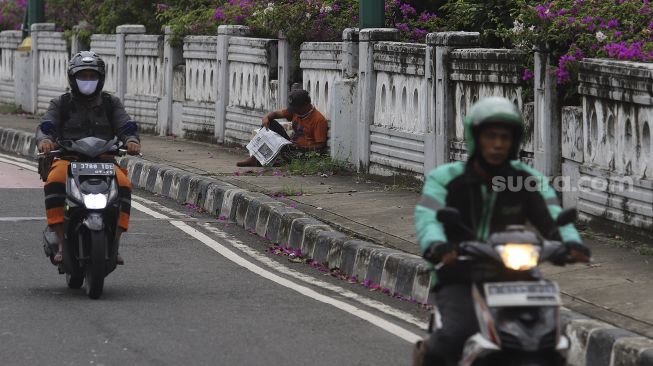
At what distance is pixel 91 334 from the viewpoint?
862 centimetres

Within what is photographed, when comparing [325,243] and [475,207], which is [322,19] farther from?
[475,207]

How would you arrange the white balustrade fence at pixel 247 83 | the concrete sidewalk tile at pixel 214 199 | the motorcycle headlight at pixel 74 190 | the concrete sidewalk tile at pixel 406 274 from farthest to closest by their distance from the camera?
the white balustrade fence at pixel 247 83 < the concrete sidewalk tile at pixel 214 199 < the concrete sidewalk tile at pixel 406 274 < the motorcycle headlight at pixel 74 190

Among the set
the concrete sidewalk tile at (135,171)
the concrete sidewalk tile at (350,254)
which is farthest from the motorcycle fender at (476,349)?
the concrete sidewalk tile at (135,171)

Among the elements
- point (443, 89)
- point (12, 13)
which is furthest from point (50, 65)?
point (443, 89)

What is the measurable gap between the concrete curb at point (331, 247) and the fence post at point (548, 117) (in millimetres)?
1841

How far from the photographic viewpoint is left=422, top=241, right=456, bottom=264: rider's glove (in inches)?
229

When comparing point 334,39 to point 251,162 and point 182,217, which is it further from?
point 182,217

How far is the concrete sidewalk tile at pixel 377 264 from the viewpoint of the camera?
10797mm

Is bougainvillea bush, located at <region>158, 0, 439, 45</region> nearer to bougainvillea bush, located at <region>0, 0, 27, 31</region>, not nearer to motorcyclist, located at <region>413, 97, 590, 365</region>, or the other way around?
motorcyclist, located at <region>413, 97, 590, 365</region>

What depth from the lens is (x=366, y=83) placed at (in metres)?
16.7

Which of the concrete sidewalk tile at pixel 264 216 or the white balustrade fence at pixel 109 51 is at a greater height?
the white balustrade fence at pixel 109 51

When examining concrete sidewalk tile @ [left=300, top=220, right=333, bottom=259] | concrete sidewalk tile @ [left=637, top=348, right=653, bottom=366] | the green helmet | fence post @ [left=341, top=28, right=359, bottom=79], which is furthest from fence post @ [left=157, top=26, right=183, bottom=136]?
the green helmet

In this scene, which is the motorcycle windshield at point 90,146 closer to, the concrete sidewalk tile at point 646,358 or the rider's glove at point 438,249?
the concrete sidewalk tile at point 646,358

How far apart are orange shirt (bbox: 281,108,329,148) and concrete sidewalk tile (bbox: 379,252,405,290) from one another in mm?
6817
